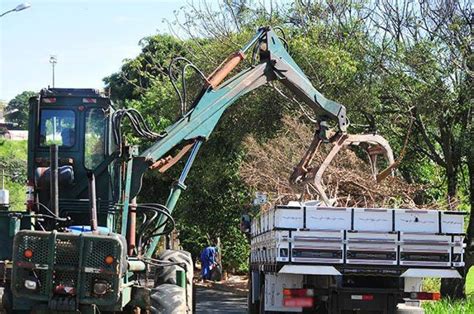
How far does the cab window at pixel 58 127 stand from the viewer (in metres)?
11.1

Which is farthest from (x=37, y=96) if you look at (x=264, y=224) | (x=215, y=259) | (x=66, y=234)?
(x=215, y=259)

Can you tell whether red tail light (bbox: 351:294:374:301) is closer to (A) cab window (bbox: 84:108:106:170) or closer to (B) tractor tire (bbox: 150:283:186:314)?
(B) tractor tire (bbox: 150:283:186:314)

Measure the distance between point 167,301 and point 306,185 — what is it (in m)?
6.50

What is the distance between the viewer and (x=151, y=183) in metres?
31.1

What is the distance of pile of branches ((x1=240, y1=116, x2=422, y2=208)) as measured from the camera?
16594mm

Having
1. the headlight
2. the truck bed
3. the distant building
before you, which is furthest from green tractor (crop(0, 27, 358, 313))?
the distant building

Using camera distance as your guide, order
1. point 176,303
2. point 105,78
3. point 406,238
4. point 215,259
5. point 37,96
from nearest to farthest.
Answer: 1. point 176,303
2. point 37,96
3. point 406,238
4. point 215,259
5. point 105,78

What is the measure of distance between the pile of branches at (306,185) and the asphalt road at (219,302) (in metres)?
3.19

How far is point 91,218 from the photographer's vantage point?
10.1 meters

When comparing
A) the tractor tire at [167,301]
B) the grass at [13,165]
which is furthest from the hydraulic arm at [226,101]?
the grass at [13,165]

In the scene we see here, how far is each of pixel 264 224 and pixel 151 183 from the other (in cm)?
1650

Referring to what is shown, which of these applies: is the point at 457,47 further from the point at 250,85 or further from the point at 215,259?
the point at 215,259

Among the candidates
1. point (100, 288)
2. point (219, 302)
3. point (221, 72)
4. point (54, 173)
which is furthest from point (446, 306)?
point (54, 173)

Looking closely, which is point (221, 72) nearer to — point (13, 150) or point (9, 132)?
point (13, 150)
